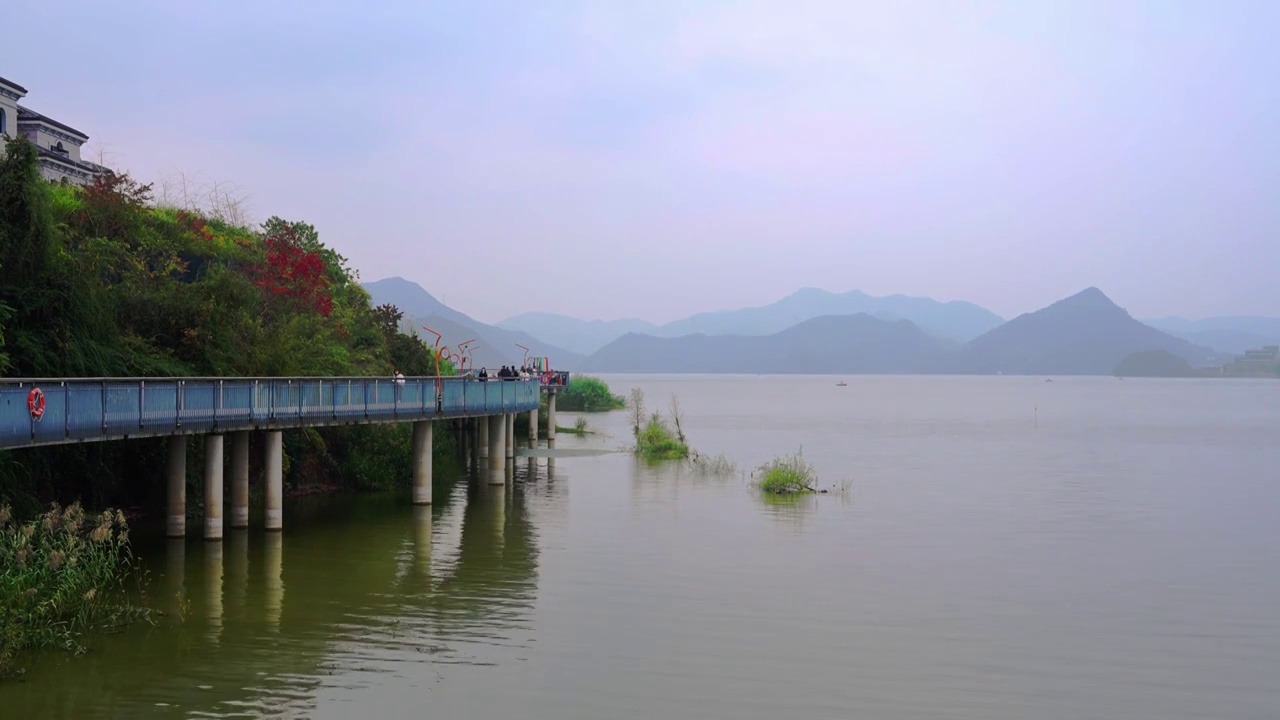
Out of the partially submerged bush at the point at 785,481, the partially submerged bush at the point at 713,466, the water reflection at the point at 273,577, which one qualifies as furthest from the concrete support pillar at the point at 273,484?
the partially submerged bush at the point at 713,466

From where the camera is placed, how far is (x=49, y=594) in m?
18.7

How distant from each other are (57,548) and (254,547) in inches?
331

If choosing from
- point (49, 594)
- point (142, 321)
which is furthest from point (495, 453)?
point (49, 594)

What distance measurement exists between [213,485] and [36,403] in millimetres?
7419

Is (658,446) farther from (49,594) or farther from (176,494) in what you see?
(49,594)

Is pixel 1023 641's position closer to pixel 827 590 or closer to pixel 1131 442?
pixel 827 590

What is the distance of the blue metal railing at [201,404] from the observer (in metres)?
20.2

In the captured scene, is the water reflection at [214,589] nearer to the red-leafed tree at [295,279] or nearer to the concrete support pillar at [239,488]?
the concrete support pillar at [239,488]

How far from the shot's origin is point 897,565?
91.9ft

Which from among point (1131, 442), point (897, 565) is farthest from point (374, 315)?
point (1131, 442)

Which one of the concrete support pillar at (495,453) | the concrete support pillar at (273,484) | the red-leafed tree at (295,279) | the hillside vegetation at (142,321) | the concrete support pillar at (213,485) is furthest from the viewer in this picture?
the red-leafed tree at (295,279)

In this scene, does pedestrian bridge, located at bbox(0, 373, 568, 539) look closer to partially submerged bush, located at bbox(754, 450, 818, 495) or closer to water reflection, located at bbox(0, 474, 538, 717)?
water reflection, located at bbox(0, 474, 538, 717)

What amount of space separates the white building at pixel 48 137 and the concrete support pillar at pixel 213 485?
110ft

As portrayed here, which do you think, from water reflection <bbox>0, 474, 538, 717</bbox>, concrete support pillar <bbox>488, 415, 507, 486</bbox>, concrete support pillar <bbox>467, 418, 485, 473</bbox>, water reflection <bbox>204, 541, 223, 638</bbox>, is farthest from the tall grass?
concrete support pillar <bbox>467, 418, 485, 473</bbox>
